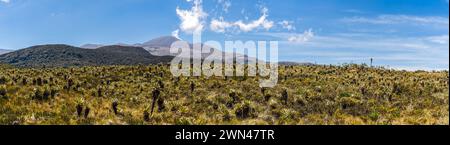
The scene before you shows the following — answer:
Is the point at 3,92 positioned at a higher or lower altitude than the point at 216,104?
higher

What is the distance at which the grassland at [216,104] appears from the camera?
1978 centimetres

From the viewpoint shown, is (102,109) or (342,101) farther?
(342,101)

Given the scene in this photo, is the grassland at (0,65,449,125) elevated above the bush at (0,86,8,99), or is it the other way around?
the bush at (0,86,8,99)

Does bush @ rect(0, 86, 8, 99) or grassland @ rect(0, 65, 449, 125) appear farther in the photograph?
bush @ rect(0, 86, 8, 99)

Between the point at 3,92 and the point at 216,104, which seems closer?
the point at 216,104

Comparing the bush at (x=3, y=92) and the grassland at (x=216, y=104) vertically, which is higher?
the bush at (x=3, y=92)

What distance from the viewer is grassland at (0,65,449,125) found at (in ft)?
64.9

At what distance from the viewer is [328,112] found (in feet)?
76.0

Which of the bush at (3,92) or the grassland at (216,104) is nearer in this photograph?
the grassland at (216,104)

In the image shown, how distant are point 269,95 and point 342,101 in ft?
17.5

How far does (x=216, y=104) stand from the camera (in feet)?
84.8
